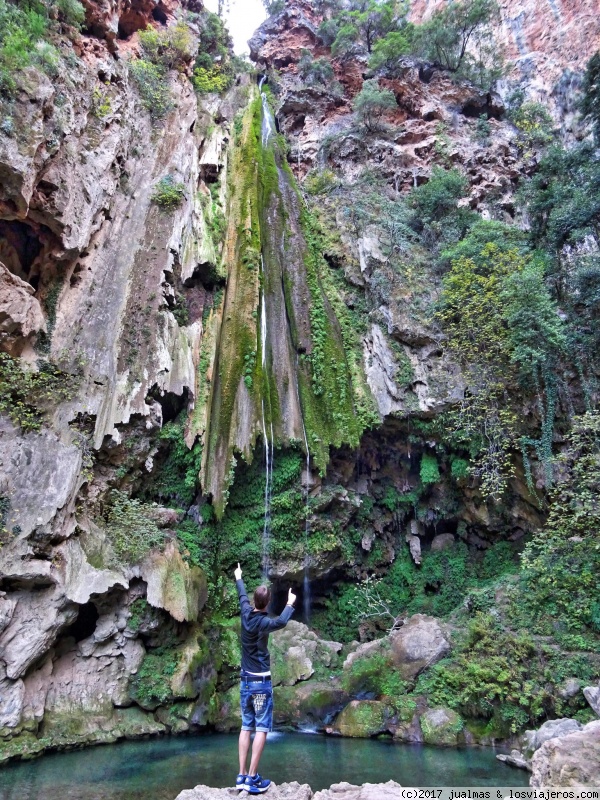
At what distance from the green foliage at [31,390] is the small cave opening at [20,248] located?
2.55 meters

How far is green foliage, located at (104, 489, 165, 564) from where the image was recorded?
10148 millimetres

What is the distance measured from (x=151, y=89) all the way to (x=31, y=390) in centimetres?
1263

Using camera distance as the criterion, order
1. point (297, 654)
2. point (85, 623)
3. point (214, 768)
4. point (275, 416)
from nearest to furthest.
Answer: point (214, 768)
point (85, 623)
point (297, 654)
point (275, 416)

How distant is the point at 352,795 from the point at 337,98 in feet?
89.8

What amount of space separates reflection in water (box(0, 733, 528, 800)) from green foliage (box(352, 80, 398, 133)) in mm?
23394

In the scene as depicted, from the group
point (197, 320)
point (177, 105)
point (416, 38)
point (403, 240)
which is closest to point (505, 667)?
point (197, 320)

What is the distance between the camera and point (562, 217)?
1408cm

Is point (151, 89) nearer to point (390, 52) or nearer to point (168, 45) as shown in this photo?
point (168, 45)

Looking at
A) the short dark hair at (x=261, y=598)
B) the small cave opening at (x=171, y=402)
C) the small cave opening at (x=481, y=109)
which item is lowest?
the short dark hair at (x=261, y=598)

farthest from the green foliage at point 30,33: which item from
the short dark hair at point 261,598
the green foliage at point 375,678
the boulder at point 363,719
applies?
the boulder at point 363,719

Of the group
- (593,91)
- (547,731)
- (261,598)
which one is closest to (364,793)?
(261,598)

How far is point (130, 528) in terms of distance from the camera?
416 inches

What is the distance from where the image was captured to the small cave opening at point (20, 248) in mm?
11047

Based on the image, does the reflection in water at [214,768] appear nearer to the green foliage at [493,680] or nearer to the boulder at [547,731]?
the boulder at [547,731]
